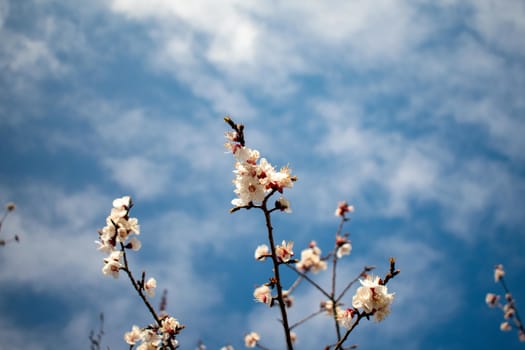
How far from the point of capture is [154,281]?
12.5ft

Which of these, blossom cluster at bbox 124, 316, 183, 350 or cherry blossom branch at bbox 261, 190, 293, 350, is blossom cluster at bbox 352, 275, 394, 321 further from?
blossom cluster at bbox 124, 316, 183, 350

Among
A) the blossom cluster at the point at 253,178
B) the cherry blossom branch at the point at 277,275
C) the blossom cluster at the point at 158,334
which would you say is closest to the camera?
the cherry blossom branch at the point at 277,275

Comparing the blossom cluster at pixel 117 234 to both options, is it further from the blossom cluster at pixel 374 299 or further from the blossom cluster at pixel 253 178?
the blossom cluster at pixel 374 299

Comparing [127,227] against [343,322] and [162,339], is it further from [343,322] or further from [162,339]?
[343,322]

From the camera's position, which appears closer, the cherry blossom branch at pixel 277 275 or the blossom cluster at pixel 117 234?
the cherry blossom branch at pixel 277 275

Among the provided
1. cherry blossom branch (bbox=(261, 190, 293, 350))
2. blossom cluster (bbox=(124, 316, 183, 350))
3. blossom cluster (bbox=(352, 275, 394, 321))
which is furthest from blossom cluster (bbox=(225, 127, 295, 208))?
blossom cluster (bbox=(124, 316, 183, 350))

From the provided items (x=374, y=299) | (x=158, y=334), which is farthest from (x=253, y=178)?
(x=158, y=334)

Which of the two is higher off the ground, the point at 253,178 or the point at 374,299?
the point at 253,178

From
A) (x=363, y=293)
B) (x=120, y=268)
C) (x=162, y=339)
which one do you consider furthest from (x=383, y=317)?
(x=120, y=268)

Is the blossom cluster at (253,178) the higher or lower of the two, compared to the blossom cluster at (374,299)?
higher

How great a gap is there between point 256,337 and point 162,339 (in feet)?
22.2

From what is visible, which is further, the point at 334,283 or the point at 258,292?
the point at 334,283

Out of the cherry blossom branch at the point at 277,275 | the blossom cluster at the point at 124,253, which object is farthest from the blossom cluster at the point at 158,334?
the cherry blossom branch at the point at 277,275

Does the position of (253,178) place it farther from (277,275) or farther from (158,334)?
(158,334)
